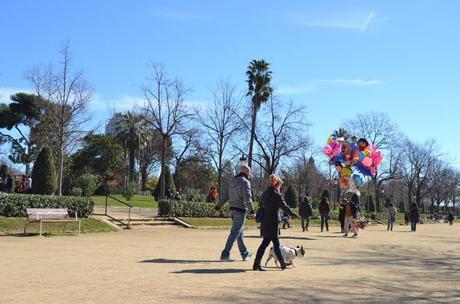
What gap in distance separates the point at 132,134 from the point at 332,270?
5593cm

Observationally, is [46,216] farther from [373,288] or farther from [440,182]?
[440,182]

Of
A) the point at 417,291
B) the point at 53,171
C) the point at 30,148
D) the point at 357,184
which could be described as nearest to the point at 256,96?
the point at 357,184

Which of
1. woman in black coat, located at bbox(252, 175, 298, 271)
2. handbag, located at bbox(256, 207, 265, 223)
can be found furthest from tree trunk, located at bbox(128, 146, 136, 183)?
woman in black coat, located at bbox(252, 175, 298, 271)

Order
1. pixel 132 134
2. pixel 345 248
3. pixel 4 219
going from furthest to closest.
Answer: pixel 132 134 < pixel 4 219 < pixel 345 248

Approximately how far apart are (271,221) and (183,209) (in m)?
20.5

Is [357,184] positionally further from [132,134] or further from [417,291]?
[132,134]

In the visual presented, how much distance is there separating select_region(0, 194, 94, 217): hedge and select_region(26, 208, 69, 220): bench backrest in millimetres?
2214

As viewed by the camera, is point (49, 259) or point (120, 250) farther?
point (120, 250)

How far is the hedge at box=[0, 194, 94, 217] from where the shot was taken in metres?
20.0

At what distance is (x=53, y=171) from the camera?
27.4 m

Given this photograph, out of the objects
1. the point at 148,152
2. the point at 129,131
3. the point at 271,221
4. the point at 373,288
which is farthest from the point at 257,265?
the point at 148,152

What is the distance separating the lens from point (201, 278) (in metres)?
8.65

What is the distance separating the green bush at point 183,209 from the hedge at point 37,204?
626 cm

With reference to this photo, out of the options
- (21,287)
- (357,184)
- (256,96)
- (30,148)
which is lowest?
(21,287)
